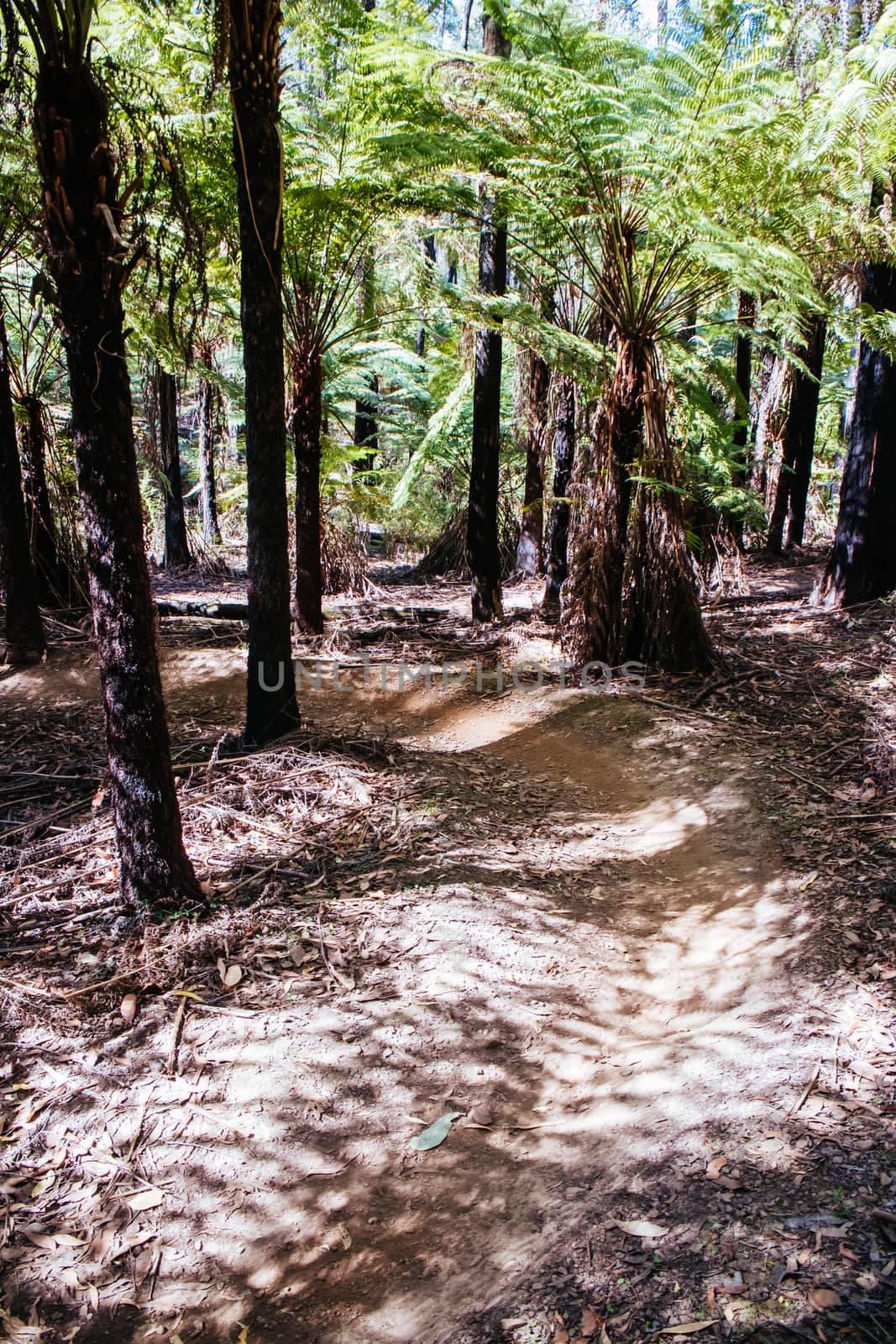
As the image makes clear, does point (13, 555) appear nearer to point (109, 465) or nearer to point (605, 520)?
point (109, 465)

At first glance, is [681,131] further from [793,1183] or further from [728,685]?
[793,1183]

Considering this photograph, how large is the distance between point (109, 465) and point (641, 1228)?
2961mm

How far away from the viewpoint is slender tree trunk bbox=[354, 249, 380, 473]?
28.3 feet

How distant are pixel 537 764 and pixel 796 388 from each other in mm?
8634

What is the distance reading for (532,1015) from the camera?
332 cm

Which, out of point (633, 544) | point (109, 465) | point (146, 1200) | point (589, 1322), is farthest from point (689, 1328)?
point (633, 544)

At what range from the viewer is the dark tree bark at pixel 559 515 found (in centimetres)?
897

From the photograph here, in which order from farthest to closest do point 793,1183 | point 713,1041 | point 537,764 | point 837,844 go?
point 537,764 → point 837,844 → point 713,1041 → point 793,1183

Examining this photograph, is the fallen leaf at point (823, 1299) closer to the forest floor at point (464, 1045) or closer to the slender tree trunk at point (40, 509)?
the forest floor at point (464, 1045)

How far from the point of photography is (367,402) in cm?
1470

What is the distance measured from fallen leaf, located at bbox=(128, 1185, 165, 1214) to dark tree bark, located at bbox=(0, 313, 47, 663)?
234 inches

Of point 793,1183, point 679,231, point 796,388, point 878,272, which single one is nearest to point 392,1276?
point 793,1183

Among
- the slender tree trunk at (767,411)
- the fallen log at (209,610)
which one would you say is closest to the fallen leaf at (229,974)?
the fallen log at (209,610)

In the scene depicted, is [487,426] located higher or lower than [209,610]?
higher
